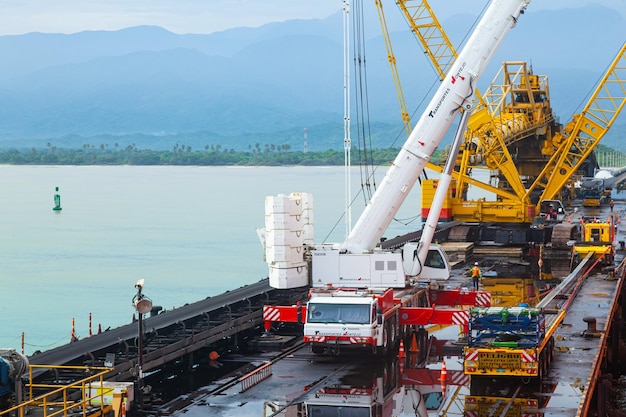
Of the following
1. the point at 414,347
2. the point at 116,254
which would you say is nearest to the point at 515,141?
the point at 116,254

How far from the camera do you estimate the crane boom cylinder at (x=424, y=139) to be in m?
35.9

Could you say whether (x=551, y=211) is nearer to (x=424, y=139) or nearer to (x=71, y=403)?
(x=424, y=139)

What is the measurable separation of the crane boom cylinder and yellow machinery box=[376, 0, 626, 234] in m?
24.4

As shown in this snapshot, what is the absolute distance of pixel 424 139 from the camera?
36.2m

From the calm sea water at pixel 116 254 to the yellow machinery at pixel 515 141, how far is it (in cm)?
1076

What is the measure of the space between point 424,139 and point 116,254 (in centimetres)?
6601

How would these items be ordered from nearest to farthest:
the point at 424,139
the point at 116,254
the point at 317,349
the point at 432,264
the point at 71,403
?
the point at 71,403 < the point at 317,349 < the point at 424,139 < the point at 432,264 < the point at 116,254

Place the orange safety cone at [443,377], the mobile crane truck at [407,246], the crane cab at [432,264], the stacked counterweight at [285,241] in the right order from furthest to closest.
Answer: the crane cab at [432,264]
the stacked counterweight at [285,241]
the mobile crane truck at [407,246]
the orange safety cone at [443,377]

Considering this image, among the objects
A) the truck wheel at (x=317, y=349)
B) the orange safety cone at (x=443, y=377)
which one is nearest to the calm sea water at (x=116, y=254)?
the truck wheel at (x=317, y=349)

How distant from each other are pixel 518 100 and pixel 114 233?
154 ft

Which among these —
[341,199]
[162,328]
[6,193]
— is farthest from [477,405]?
[6,193]

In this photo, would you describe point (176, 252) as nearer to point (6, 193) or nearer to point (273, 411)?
point (273, 411)

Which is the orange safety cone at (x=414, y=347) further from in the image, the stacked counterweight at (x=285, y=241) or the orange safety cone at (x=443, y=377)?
the stacked counterweight at (x=285, y=241)

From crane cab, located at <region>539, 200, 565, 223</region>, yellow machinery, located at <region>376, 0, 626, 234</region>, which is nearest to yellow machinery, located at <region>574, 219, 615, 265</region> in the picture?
yellow machinery, located at <region>376, 0, 626, 234</region>
